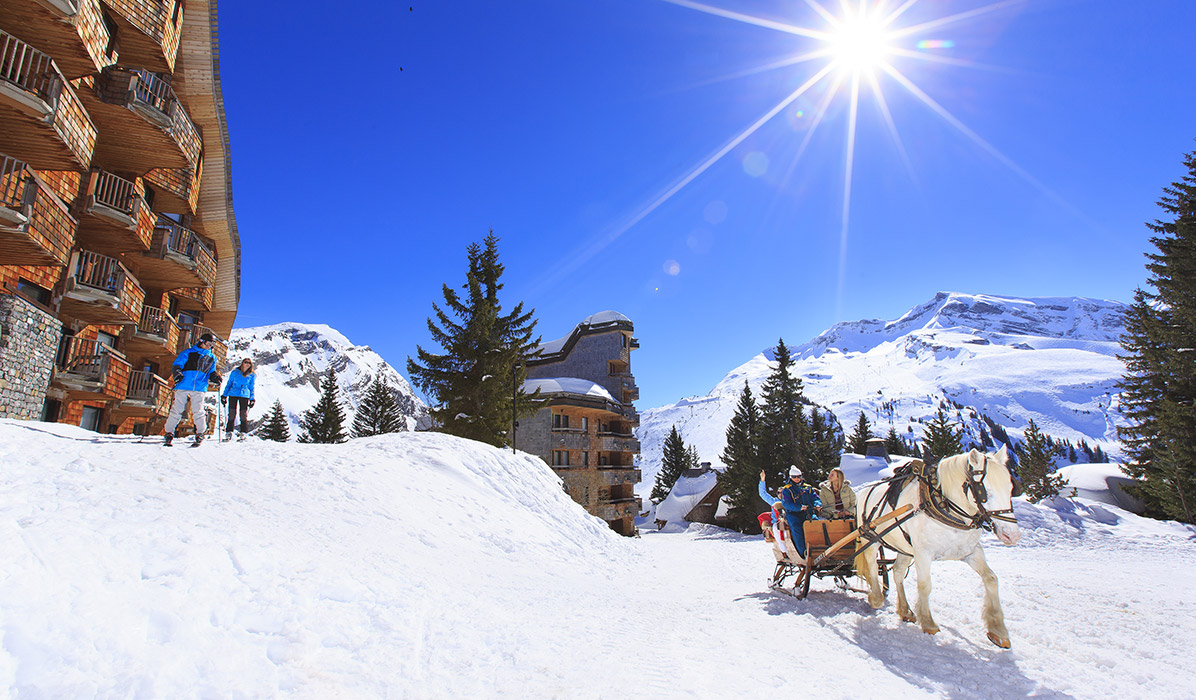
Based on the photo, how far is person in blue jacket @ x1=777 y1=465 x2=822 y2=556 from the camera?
30.4 feet

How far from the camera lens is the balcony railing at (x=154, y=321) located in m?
19.4

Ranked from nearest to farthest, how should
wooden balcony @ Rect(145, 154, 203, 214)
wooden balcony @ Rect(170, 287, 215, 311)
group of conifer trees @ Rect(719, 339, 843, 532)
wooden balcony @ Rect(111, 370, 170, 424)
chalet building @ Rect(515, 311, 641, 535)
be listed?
wooden balcony @ Rect(111, 370, 170, 424) → wooden balcony @ Rect(145, 154, 203, 214) → wooden balcony @ Rect(170, 287, 215, 311) → chalet building @ Rect(515, 311, 641, 535) → group of conifer trees @ Rect(719, 339, 843, 532)

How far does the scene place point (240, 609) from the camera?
14.9 feet

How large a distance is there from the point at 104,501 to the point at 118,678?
3.48m

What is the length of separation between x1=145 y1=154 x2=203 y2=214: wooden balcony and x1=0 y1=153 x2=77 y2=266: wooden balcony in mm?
6365

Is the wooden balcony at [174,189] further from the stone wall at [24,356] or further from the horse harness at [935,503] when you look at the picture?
the horse harness at [935,503]

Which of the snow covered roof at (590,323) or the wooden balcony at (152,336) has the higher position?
the snow covered roof at (590,323)

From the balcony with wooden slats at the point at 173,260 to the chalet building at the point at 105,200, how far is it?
69mm

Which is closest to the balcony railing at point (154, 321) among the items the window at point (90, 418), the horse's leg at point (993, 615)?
the window at point (90, 418)

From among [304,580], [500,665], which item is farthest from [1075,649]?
[304,580]

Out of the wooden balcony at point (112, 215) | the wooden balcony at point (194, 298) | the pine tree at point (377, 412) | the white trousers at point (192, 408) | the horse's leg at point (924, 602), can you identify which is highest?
the wooden balcony at point (112, 215)

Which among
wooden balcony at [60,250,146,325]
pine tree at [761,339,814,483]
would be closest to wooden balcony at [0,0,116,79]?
wooden balcony at [60,250,146,325]

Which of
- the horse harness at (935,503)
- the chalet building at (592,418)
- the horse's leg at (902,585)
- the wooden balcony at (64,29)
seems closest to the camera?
the horse harness at (935,503)

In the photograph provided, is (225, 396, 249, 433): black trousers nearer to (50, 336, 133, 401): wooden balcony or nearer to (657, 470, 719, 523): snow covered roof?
(50, 336, 133, 401): wooden balcony
